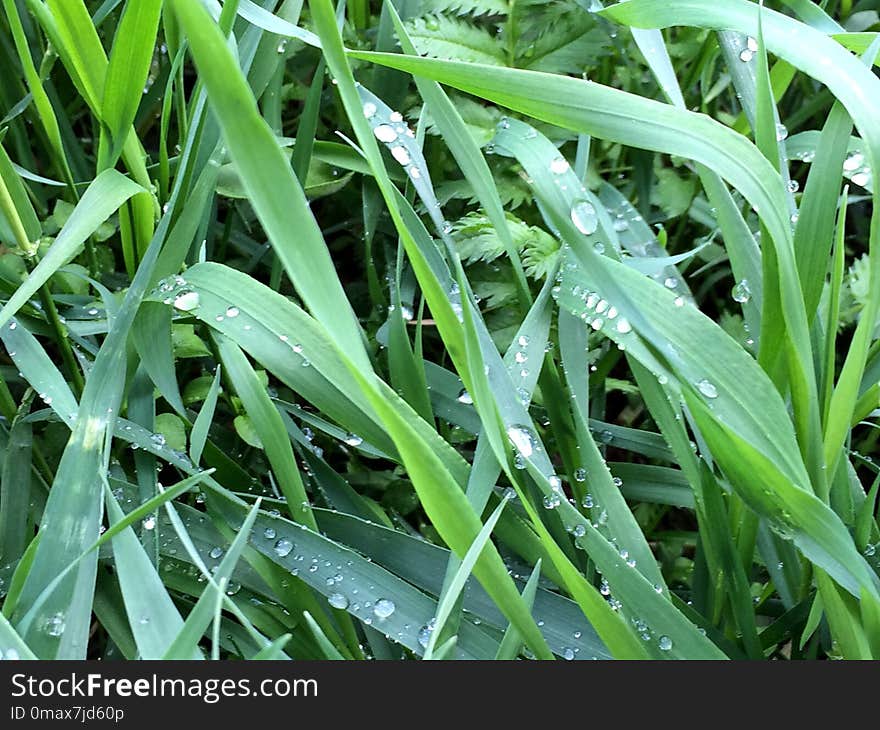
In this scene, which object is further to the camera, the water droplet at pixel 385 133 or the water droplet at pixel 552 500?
the water droplet at pixel 385 133

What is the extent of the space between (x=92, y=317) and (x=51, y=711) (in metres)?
0.45

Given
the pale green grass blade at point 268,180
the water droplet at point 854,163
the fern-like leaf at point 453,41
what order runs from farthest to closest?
the fern-like leaf at point 453,41
the water droplet at point 854,163
the pale green grass blade at point 268,180

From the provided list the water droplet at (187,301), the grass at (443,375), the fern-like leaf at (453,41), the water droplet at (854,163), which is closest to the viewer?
the grass at (443,375)

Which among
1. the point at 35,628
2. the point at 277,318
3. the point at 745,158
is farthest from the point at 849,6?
the point at 35,628

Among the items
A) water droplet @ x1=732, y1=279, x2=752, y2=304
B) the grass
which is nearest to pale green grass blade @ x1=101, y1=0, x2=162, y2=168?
the grass

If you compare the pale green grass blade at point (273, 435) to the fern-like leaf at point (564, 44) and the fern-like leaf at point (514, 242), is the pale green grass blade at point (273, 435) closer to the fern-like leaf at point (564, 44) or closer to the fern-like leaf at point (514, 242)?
the fern-like leaf at point (514, 242)

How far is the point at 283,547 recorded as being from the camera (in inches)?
29.7

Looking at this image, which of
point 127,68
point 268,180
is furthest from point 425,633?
point 127,68

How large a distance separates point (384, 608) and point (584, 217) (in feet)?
1.29

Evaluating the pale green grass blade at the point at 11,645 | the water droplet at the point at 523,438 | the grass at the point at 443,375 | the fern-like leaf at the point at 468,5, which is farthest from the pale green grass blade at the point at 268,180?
A: the fern-like leaf at the point at 468,5

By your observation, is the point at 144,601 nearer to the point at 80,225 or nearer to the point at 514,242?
the point at 80,225

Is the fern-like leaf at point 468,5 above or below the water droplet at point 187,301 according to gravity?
above

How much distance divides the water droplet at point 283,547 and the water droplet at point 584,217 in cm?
38

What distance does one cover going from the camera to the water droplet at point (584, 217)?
0.81m
